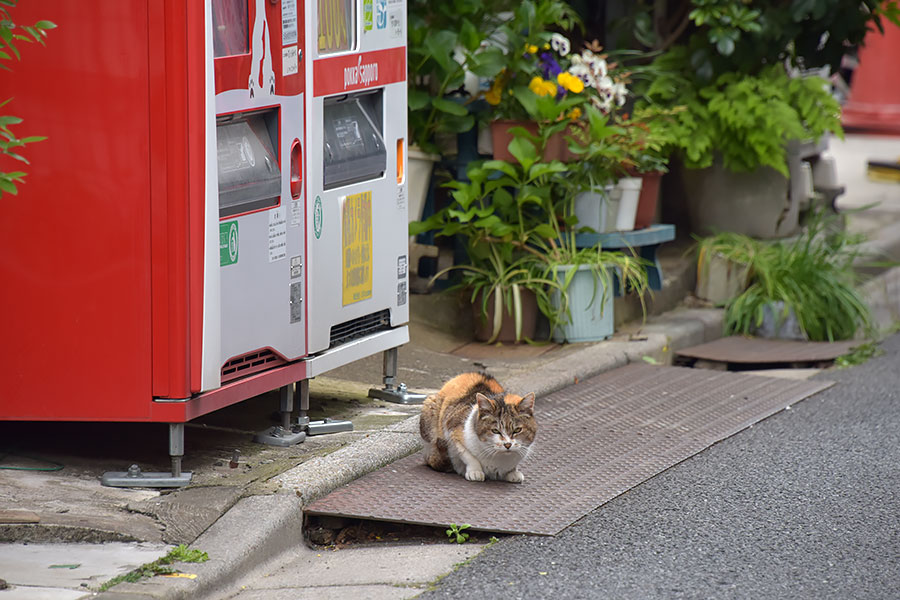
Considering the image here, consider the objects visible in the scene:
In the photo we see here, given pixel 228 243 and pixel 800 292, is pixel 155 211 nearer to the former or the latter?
pixel 228 243

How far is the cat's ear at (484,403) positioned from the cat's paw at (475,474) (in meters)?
0.26

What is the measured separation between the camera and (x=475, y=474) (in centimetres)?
445

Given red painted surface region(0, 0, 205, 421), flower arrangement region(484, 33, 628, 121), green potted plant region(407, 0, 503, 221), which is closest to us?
red painted surface region(0, 0, 205, 421)

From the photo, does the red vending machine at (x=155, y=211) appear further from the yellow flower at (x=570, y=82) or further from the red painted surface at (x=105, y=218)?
the yellow flower at (x=570, y=82)

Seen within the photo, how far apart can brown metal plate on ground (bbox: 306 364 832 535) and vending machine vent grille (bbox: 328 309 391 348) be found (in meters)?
0.58

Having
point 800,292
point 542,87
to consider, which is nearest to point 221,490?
point 542,87

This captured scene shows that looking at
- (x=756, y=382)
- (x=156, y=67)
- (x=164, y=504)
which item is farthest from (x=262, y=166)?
(x=756, y=382)

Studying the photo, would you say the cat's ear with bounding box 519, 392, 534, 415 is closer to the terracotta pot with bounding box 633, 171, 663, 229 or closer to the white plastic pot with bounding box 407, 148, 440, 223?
the white plastic pot with bounding box 407, 148, 440, 223

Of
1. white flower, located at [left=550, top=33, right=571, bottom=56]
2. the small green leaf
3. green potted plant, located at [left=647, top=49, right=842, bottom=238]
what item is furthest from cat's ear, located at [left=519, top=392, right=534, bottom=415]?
green potted plant, located at [left=647, top=49, right=842, bottom=238]

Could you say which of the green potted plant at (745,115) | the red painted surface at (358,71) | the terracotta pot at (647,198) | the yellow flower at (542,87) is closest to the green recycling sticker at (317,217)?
the red painted surface at (358,71)

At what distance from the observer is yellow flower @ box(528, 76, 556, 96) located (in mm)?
6645

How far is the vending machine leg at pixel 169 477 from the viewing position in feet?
13.4

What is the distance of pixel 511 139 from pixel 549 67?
521mm

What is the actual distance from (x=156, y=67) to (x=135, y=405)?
43.4 inches
